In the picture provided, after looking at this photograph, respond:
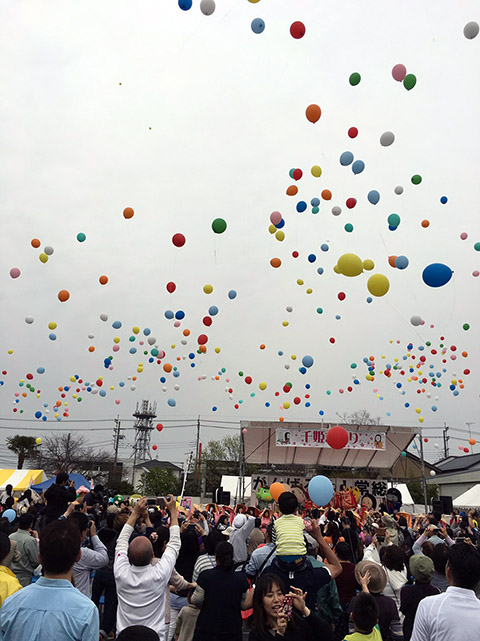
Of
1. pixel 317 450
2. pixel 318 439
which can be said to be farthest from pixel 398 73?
pixel 317 450

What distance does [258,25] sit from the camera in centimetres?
750

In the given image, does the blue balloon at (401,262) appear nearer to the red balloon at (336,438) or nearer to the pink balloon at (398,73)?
the pink balloon at (398,73)

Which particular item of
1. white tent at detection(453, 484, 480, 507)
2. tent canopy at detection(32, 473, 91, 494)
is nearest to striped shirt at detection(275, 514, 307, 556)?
tent canopy at detection(32, 473, 91, 494)

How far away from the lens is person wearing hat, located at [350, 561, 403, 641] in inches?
137

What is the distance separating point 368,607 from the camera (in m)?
2.76

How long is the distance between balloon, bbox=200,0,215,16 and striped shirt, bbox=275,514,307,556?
6.67 m

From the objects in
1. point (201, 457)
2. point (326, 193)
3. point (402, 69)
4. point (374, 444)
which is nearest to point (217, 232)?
point (326, 193)

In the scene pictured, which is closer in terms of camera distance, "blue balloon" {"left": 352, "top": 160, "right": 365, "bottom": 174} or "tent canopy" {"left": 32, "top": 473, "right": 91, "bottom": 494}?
"blue balloon" {"left": 352, "top": 160, "right": 365, "bottom": 174}

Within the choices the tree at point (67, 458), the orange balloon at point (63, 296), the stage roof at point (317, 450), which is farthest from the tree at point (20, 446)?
the orange balloon at point (63, 296)

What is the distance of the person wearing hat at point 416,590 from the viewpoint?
353 centimetres

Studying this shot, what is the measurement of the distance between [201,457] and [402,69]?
120 feet

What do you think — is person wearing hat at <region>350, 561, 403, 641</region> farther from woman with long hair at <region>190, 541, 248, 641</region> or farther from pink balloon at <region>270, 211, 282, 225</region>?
pink balloon at <region>270, 211, 282, 225</region>

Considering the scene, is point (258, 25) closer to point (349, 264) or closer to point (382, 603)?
point (349, 264)

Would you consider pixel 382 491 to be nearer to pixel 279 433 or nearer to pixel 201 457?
pixel 279 433
